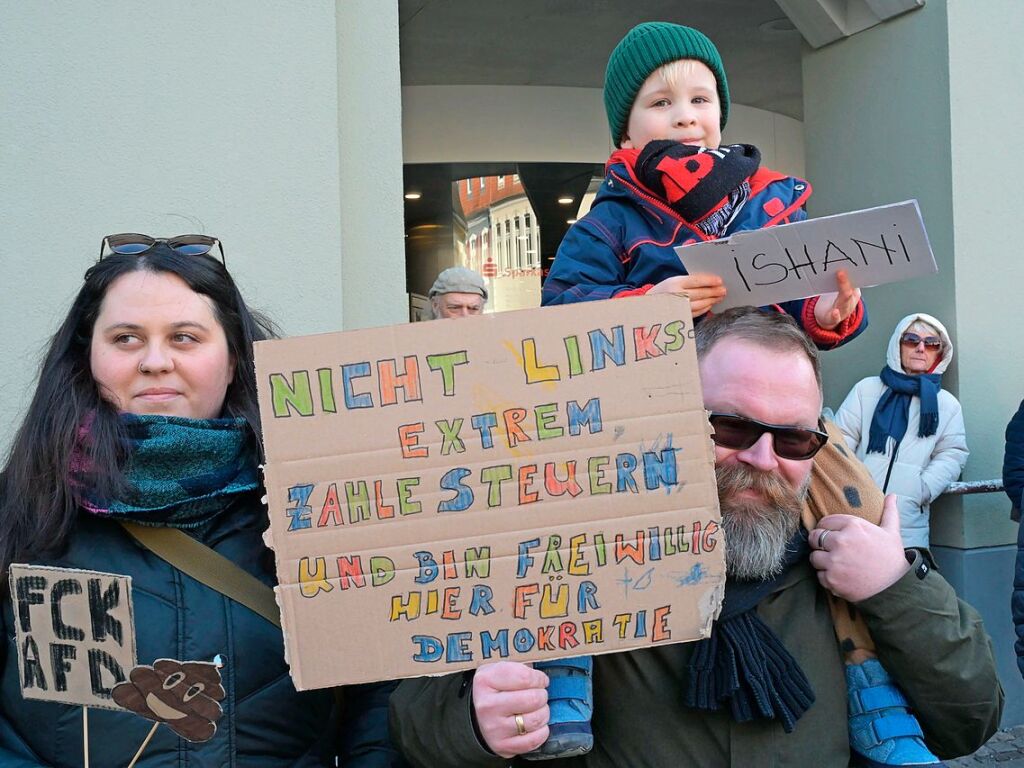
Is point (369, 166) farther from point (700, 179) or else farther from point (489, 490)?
point (489, 490)

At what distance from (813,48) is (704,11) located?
1.55 m

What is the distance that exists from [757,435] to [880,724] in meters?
0.48

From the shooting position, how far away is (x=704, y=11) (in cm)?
735

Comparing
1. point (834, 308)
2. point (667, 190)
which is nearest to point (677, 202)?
point (667, 190)

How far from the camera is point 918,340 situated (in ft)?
16.7

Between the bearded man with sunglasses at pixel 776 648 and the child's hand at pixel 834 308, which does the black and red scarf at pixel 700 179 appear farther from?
the bearded man with sunglasses at pixel 776 648

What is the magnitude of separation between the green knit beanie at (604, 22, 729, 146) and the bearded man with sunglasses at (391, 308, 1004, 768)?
46.2 inches

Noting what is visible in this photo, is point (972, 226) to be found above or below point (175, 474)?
above

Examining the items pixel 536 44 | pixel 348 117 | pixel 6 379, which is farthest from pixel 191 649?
pixel 536 44

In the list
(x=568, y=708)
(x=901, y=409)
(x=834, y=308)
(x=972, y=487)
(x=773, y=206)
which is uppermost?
(x=773, y=206)

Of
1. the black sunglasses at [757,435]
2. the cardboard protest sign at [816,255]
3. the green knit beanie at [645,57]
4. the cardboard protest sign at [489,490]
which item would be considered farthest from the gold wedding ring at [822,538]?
the green knit beanie at [645,57]

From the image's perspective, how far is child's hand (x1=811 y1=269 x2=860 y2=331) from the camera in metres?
1.94

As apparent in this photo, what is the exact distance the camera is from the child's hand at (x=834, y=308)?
1.94 m

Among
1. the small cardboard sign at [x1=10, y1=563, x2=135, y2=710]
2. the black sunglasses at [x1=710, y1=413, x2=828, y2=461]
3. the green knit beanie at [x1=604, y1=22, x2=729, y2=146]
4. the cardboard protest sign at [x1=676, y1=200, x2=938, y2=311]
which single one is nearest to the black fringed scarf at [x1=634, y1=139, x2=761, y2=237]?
the green knit beanie at [x1=604, y1=22, x2=729, y2=146]
